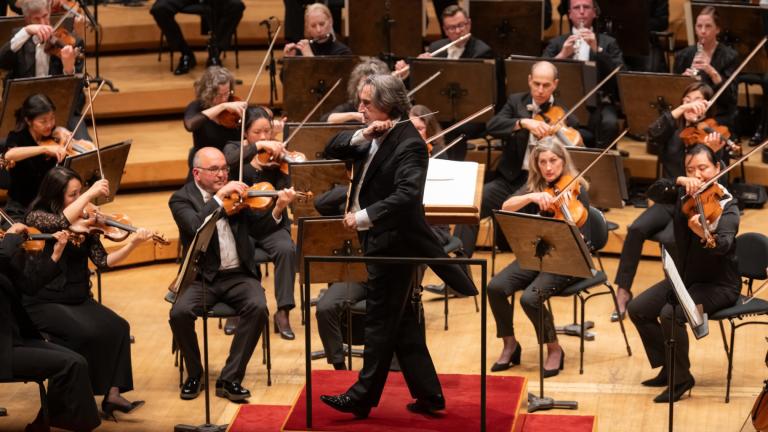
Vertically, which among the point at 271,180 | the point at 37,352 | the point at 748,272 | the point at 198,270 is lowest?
the point at 37,352

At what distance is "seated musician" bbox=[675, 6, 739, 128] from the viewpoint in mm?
8164

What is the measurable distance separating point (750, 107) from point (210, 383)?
181 inches

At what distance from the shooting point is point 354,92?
742 cm

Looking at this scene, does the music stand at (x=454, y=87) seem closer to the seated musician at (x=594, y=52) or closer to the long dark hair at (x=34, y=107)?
the seated musician at (x=594, y=52)

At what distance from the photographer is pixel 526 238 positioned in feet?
19.7

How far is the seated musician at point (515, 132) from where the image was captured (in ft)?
24.7

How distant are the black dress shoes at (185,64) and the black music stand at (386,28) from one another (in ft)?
5.65

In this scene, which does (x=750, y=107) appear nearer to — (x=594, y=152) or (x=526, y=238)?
(x=594, y=152)

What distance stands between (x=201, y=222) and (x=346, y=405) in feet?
5.63

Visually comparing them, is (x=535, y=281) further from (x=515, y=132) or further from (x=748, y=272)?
(x=515, y=132)

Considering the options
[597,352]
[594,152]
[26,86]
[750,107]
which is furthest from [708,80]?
[26,86]

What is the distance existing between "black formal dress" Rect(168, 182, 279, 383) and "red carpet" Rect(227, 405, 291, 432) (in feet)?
2.06

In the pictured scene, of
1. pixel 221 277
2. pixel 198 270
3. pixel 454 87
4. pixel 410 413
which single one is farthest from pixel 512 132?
pixel 410 413

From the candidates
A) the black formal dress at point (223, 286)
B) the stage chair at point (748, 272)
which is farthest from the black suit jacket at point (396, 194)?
the stage chair at point (748, 272)
